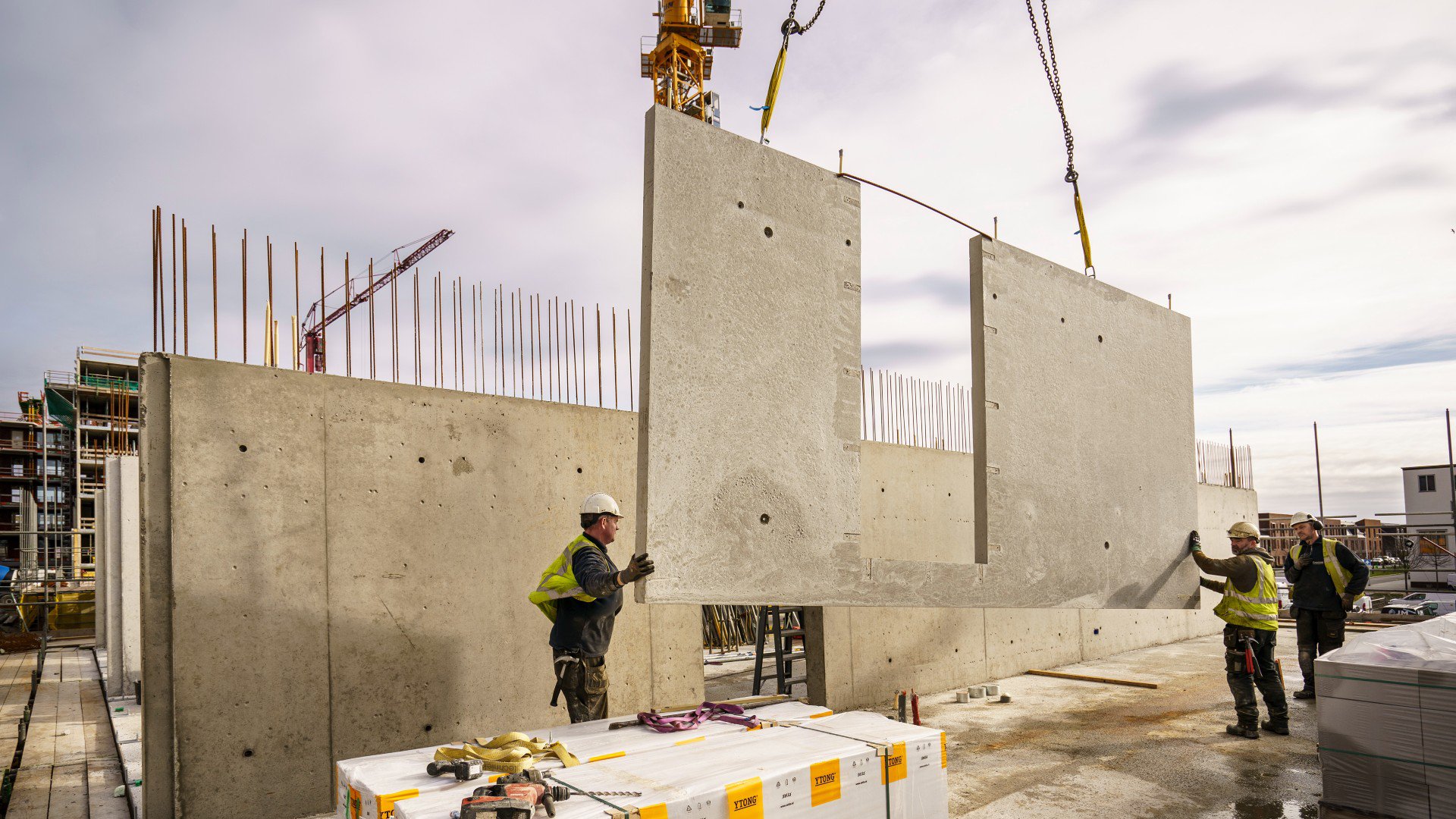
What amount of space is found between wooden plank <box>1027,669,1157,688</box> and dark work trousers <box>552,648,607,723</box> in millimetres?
6195

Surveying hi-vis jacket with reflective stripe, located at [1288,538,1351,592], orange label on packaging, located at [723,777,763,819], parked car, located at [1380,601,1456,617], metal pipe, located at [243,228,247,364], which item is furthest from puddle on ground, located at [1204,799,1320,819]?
parked car, located at [1380,601,1456,617]

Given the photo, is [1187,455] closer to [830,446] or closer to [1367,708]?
[1367,708]

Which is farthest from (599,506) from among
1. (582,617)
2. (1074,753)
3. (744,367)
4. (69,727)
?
(69,727)

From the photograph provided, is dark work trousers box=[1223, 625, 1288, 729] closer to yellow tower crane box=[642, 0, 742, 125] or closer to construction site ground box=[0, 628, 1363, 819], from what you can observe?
construction site ground box=[0, 628, 1363, 819]

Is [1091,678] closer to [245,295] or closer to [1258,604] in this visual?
[1258,604]

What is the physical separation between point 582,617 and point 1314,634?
672 centimetres

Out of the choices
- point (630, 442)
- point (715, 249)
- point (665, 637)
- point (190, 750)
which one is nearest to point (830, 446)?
point (715, 249)

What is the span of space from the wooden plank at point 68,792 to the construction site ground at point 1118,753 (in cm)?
492

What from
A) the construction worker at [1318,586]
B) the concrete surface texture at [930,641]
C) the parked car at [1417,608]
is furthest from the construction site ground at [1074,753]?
the parked car at [1417,608]

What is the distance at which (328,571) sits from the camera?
464 centimetres

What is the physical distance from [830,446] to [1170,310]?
13.5 ft

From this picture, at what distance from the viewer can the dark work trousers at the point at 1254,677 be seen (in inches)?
238

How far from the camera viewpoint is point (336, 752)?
180 inches

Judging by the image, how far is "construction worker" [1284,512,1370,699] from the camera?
272 inches
